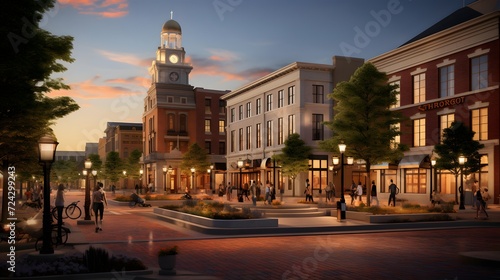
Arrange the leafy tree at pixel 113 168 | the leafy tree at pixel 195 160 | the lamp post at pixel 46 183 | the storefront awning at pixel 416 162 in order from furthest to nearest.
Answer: the leafy tree at pixel 113 168 → the leafy tree at pixel 195 160 → the storefront awning at pixel 416 162 → the lamp post at pixel 46 183

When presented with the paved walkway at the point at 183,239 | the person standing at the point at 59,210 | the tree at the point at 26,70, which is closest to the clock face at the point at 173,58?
the paved walkway at the point at 183,239

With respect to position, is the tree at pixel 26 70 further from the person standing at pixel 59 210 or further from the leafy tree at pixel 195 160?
the leafy tree at pixel 195 160

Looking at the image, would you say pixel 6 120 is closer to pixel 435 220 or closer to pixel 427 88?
pixel 435 220

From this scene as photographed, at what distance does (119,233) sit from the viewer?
21766 mm

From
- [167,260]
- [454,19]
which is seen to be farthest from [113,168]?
[167,260]

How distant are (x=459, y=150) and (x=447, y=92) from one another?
9.58 meters

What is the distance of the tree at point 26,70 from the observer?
1551 cm

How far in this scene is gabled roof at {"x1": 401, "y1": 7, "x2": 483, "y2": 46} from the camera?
1808 inches

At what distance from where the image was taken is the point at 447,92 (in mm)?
45344

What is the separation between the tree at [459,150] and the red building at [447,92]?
241 centimetres

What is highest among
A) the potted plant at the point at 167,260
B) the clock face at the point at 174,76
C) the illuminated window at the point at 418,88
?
the clock face at the point at 174,76

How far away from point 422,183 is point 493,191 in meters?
7.72

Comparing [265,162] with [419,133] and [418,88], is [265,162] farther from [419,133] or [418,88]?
[418,88]

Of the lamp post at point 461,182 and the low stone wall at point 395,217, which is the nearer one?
the low stone wall at point 395,217
